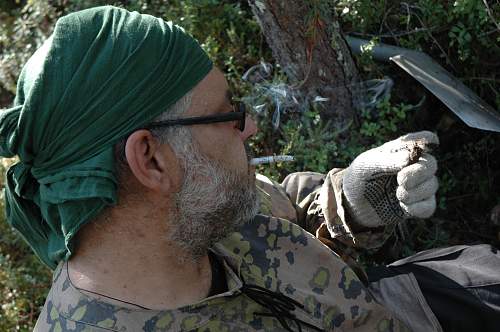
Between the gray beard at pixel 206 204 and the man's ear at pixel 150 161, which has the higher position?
the man's ear at pixel 150 161

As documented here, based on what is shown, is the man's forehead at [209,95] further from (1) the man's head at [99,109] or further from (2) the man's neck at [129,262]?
(2) the man's neck at [129,262]

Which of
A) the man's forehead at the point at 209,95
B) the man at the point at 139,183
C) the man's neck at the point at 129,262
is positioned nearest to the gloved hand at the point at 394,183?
the man at the point at 139,183

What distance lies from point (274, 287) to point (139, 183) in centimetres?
55

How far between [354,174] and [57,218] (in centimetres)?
93

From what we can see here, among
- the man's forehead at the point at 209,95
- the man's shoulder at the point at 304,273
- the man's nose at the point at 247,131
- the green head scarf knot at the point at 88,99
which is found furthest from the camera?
the man's shoulder at the point at 304,273

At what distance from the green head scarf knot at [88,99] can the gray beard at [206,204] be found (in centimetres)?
19

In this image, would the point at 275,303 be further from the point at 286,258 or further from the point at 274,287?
the point at 286,258

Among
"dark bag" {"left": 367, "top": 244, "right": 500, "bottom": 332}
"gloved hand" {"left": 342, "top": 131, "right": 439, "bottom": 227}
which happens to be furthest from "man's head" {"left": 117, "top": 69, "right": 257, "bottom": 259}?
"dark bag" {"left": 367, "top": 244, "right": 500, "bottom": 332}

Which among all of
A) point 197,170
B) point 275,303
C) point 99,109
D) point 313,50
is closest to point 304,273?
point 275,303

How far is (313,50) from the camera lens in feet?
9.50

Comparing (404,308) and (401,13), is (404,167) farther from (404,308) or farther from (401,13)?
(401,13)

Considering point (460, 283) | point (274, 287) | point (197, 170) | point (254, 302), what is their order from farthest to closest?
1. point (460, 283)
2. point (274, 287)
3. point (254, 302)
4. point (197, 170)

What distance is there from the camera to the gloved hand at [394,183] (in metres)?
2.04

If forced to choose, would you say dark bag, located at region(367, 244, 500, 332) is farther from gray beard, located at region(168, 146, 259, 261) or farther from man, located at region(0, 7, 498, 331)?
gray beard, located at region(168, 146, 259, 261)
